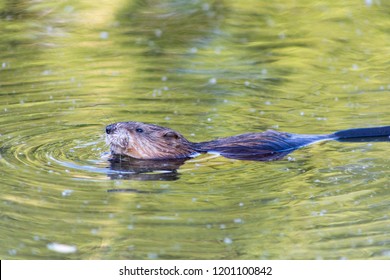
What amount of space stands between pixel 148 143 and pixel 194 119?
125 centimetres

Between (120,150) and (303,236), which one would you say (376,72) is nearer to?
(120,150)

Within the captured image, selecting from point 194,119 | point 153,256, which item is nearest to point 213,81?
point 194,119

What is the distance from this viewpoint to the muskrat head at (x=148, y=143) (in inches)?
314

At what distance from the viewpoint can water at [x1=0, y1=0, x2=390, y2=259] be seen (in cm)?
616

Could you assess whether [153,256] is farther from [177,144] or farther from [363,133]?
[363,133]

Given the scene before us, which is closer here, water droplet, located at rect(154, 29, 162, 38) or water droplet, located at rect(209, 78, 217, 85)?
water droplet, located at rect(209, 78, 217, 85)

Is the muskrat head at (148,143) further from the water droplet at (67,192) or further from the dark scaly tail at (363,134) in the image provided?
the dark scaly tail at (363,134)

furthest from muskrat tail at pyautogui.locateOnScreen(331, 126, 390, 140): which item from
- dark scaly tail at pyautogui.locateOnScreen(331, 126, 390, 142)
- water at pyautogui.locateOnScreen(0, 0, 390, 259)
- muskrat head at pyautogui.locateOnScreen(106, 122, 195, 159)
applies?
muskrat head at pyautogui.locateOnScreen(106, 122, 195, 159)

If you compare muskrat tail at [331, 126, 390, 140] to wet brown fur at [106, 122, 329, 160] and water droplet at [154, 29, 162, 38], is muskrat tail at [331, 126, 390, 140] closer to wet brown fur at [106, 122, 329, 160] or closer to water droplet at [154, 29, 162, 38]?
wet brown fur at [106, 122, 329, 160]

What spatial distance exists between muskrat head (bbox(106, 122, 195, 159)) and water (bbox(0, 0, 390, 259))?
8.8 inches

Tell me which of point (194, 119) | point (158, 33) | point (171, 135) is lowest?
point (194, 119)

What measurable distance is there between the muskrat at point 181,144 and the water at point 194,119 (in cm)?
18

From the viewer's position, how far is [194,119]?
9211 millimetres

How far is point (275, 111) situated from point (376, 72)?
82.4 inches
